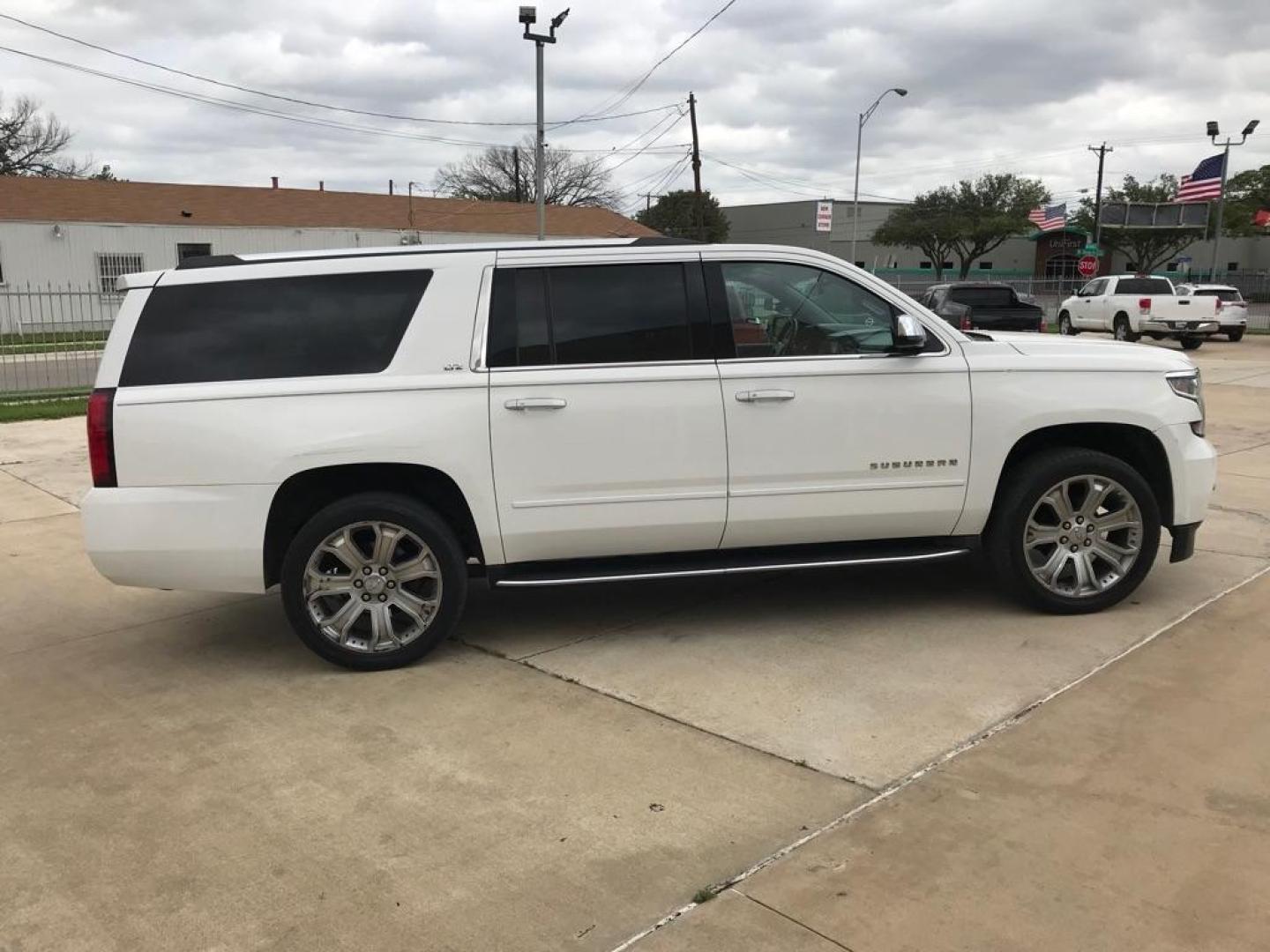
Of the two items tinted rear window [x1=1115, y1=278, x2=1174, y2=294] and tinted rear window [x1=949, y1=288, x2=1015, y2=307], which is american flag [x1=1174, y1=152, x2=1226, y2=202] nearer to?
tinted rear window [x1=1115, y1=278, x2=1174, y2=294]

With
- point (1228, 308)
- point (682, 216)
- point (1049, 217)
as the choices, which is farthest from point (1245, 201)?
point (1228, 308)

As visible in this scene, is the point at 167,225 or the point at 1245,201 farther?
the point at 1245,201

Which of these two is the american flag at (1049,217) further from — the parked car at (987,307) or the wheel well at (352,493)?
the wheel well at (352,493)

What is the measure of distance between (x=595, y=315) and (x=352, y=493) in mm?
1379

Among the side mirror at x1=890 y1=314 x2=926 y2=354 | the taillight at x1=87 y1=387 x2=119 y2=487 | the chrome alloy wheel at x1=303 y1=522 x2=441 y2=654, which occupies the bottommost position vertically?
the chrome alloy wheel at x1=303 y1=522 x2=441 y2=654

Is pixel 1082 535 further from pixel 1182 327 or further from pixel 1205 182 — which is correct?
pixel 1205 182

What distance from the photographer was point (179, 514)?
452 centimetres

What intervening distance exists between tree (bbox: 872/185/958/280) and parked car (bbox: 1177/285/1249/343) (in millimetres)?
41524

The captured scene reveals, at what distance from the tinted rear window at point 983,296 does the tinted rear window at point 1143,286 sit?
21.4 feet

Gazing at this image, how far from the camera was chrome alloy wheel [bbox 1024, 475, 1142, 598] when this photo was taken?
5.14m

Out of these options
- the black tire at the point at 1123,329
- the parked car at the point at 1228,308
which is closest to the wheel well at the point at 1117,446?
the black tire at the point at 1123,329

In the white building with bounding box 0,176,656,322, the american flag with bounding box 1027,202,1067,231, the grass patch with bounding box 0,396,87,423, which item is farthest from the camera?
the american flag with bounding box 1027,202,1067,231

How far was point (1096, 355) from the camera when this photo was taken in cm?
520

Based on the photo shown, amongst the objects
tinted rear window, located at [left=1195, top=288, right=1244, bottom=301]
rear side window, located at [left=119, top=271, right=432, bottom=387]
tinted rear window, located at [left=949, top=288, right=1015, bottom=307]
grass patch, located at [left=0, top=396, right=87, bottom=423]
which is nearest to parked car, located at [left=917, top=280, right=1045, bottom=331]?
tinted rear window, located at [left=949, top=288, right=1015, bottom=307]
